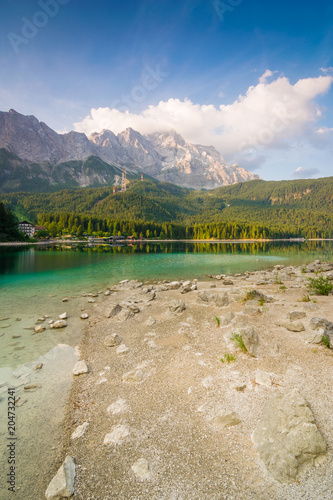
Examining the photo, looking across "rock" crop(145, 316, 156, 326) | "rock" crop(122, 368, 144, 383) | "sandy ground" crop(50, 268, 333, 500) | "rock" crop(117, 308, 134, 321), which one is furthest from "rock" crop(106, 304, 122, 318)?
"rock" crop(122, 368, 144, 383)

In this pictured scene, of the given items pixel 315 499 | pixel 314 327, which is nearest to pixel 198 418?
pixel 315 499

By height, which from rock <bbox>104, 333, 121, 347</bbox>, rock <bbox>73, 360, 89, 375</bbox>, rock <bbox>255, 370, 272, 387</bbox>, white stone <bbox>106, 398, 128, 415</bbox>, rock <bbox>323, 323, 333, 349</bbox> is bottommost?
rock <bbox>73, 360, 89, 375</bbox>

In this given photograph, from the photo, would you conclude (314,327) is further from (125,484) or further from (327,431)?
(125,484)

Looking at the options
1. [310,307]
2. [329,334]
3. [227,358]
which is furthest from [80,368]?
[310,307]

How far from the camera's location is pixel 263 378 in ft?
26.0

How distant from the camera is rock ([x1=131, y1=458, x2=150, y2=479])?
5.12m

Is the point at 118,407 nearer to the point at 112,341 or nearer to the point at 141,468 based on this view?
the point at 141,468

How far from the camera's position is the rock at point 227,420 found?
626cm

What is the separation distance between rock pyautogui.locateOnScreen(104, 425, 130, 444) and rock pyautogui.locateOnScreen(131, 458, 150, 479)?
91 centimetres

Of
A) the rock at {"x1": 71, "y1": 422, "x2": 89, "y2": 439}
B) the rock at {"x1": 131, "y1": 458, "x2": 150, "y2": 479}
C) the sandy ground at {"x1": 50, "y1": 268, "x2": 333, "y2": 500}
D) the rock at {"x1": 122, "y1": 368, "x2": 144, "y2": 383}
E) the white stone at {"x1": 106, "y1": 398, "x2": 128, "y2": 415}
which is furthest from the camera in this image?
the rock at {"x1": 122, "y1": 368, "x2": 144, "y2": 383}

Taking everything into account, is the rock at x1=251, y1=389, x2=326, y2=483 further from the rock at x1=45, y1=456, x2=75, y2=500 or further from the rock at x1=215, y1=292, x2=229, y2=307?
the rock at x1=215, y1=292, x2=229, y2=307

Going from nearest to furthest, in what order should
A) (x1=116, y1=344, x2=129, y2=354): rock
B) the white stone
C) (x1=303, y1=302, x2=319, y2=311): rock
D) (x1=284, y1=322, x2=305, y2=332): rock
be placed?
the white stone
(x1=116, y1=344, x2=129, y2=354): rock
(x1=284, y1=322, x2=305, y2=332): rock
(x1=303, y1=302, x2=319, y2=311): rock

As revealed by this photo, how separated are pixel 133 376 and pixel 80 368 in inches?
117

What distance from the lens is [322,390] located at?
7.04m
